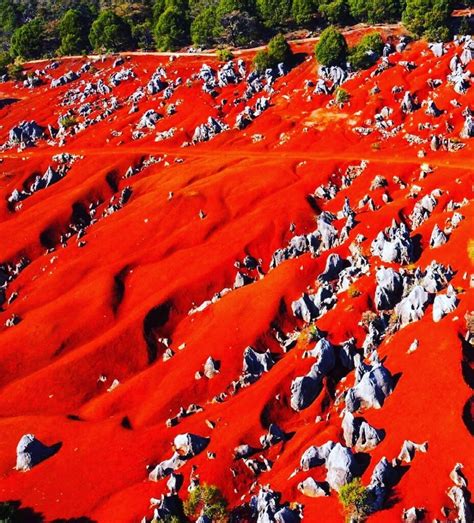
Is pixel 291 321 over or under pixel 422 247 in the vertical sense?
under

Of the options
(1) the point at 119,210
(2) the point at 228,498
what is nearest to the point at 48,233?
(1) the point at 119,210

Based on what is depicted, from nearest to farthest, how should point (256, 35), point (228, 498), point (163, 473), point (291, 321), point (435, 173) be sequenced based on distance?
point (228, 498) → point (163, 473) → point (291, 321) → point (435, 173) → point (256, 35)

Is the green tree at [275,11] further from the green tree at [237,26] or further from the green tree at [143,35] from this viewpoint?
the green tree at [143,35]

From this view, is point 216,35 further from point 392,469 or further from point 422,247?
point 392,469

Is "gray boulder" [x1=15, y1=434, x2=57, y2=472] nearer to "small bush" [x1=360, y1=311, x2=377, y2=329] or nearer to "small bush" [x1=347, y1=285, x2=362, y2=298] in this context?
"small bush" [x1=360, y1=311, x2=377, y2=329]

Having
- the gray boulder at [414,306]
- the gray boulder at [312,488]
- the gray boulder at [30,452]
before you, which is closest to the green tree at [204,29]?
the gray boulder at [414,306]

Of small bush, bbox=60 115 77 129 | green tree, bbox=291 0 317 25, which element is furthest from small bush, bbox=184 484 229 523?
green tree, bbox=291 0 317 25

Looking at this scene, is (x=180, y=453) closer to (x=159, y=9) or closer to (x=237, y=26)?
(x=237, y=26)
